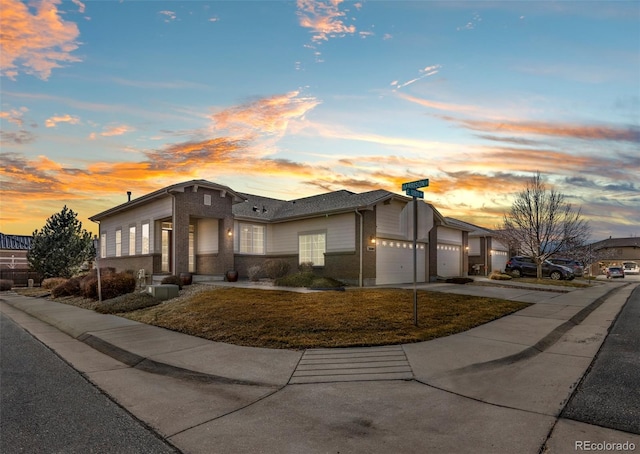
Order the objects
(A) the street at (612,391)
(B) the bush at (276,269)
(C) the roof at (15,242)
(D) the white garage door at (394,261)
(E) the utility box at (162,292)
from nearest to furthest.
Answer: (A) the street at (612,391)
(E) the utility box at (162,292)
(D) the white garage door at (394,261)
(B) the bush at (276,269)
(C) the roof at (15,242)

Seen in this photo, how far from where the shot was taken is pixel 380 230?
21.0 meters

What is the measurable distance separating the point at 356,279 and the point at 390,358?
13.0 meters

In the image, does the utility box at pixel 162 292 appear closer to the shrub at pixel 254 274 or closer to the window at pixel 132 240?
the shrub at pixel 254 274

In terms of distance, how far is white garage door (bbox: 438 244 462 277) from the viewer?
2698cm

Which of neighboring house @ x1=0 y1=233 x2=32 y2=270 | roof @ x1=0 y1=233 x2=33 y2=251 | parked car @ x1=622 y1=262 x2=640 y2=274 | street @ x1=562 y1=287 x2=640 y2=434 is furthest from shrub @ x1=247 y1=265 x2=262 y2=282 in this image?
parked car @ x1=622 y1=262 x2=640 y2=274

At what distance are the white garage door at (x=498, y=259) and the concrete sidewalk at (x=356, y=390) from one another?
3064 centimetres

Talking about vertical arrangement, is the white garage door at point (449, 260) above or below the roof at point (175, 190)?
below

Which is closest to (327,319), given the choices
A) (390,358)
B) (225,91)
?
(390,358)

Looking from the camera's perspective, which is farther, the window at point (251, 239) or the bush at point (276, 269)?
the window at point (251, 239)

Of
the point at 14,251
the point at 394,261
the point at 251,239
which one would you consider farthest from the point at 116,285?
the point at 14,251

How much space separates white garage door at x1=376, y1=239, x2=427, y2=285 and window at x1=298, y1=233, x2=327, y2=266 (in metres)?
3.20

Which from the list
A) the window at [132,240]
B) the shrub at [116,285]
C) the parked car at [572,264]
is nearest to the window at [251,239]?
the window at [132,240]

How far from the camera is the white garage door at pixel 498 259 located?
38.7 m

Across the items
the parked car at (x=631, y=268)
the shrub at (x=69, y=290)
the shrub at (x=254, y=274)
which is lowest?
the parked car at (x=631, y=268)
